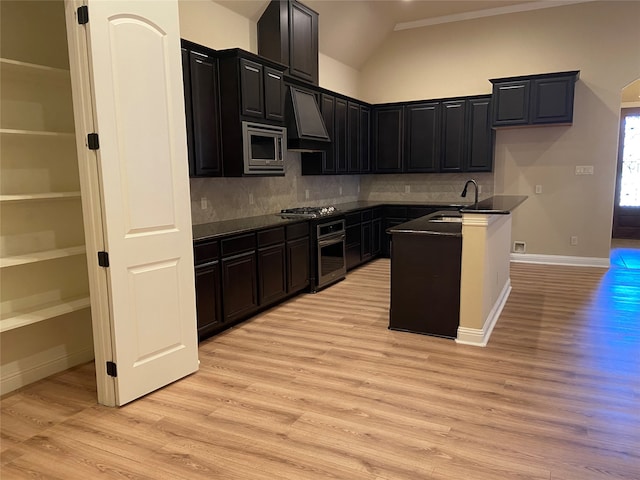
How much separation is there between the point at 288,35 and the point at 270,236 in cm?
236

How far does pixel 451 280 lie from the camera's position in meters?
3.75

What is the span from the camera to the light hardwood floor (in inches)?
85.7

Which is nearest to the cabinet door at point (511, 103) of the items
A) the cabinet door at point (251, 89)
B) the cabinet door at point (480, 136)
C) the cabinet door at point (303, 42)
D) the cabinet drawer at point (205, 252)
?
the cabinet door at point (480, 136)

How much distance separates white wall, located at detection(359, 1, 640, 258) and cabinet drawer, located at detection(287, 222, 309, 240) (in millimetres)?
3504

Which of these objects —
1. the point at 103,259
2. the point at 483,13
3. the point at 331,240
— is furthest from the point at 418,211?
the point at 103,259

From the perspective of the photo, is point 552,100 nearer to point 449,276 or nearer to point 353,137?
point 353,137

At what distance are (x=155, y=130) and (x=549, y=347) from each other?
330 cm

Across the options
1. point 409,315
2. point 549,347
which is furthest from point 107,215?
point 549,347

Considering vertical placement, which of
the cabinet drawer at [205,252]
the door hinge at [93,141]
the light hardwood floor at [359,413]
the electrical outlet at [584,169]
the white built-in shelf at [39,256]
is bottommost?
the light hardwood floor at [359,413]

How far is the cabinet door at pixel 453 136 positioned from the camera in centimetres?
686

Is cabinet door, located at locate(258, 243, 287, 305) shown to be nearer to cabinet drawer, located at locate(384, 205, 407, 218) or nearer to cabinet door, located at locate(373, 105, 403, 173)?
cabinet drawer, located at locate(384, 205, 407, 218)

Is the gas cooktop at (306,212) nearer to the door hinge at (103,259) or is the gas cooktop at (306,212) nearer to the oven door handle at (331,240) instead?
the oven door handle at (331,240)

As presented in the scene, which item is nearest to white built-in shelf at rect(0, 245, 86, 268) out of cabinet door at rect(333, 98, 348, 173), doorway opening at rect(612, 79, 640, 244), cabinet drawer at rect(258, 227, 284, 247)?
cabinet drawer at rect(258, 227, 284, 247)

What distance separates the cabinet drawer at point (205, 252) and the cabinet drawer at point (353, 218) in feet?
8.59
